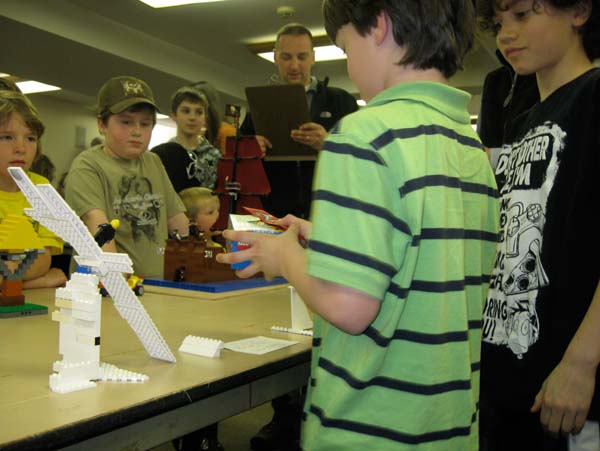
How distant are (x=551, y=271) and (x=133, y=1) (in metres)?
5.33

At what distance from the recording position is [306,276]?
815 millimetres

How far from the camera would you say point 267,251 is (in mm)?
924

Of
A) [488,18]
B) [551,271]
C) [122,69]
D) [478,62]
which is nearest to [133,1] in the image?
[122,69]

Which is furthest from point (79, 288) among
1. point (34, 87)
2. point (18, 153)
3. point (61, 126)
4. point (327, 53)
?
point (61, 126)

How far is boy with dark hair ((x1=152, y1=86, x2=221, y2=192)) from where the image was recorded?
2.98m

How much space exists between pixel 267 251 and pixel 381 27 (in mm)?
381

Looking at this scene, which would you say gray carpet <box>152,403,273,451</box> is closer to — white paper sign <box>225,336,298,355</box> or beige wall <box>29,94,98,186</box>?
white paper sign <box>225,336,298,355</box>

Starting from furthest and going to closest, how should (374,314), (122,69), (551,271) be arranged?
(122,69) < (551,271) < (374,314)

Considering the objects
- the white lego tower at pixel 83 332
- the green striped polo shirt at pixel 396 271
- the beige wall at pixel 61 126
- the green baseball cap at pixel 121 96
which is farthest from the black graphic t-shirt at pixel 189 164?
the beige wall at pixel 61 126

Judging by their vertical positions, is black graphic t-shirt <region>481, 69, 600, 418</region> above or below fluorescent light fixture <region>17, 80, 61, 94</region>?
below

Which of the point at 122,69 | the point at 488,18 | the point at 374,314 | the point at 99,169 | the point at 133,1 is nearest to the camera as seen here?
the point at 374,314

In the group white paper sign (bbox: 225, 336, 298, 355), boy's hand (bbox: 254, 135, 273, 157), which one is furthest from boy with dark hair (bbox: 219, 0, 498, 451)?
boy's hand (bbox: 254, 135, 273, 157)

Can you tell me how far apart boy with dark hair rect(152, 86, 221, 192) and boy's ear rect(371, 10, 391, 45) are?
2186 millimetres

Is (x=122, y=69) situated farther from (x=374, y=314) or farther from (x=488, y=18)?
(x=374, y=314)
